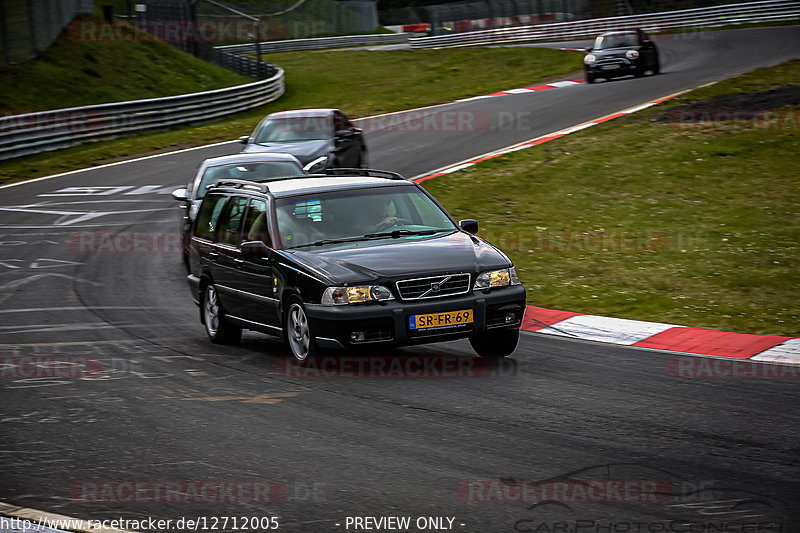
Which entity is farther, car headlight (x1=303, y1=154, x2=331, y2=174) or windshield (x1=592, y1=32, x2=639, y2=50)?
windshield (x1=592, y1=32, x2=639, y2=50)

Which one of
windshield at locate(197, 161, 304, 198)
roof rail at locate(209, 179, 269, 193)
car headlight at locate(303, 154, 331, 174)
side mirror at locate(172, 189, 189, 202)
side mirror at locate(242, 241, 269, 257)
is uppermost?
roof rail at locate(209, 179, 269, 193)

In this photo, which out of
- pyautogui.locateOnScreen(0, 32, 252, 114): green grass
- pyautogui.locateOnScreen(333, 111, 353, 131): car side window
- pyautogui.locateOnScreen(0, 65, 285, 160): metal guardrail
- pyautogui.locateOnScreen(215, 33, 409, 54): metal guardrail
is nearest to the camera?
pyautogui.locateOnScreen(333, 111, 353, 131): car side window

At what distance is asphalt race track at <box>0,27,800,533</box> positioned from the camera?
5.27 meters

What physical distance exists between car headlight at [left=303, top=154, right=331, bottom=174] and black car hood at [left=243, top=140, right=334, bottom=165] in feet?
0.25

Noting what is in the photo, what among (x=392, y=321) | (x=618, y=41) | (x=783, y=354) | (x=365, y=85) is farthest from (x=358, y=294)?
(x=365, y=85)

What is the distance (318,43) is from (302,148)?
50366 millimetres

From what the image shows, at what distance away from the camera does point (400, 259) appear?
875 centimetres

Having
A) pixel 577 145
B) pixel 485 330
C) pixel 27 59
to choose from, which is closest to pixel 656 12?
pixel 27 59

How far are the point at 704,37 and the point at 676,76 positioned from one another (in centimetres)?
1607

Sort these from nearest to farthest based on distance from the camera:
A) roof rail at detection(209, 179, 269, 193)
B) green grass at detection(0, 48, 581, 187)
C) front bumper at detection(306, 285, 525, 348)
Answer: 1. front bumper at detection(306, 285, 525, 348)
2. roof rail at detection(209, 179, 269, 193)
3. green grass at detection(0, 48, 581, 187)

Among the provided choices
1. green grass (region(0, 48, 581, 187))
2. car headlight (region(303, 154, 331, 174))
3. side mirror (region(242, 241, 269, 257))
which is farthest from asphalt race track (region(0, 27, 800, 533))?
green grass (region(0, 48, 581, 187))

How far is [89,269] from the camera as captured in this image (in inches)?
619

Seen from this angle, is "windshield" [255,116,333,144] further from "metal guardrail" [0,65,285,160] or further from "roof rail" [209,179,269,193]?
"metal guardrail" [0,65,285,160]

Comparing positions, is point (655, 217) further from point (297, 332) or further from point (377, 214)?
point (297, 332)
